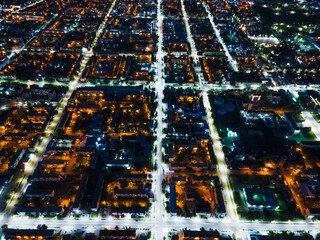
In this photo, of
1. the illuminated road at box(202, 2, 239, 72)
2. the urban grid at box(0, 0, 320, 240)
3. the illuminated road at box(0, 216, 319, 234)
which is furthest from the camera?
the illuminated road at box(202, 2, 239, 72)

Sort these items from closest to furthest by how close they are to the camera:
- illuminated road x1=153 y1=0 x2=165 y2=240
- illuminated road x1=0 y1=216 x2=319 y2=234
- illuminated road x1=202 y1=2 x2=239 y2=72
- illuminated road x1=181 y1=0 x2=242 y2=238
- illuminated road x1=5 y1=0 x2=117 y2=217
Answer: illuminated road x1=0 y1=216 x2=319 y2=234 → illuminated road x1=153 y1=0 x2=165 y2=240 → illuminated road x1=181 y1=0 x2=242 y2=238 → illuminated road x1=5 y1=0 x2=117 y2=217 → illuminated road x1=202 y1=2 x2=239 y2=72

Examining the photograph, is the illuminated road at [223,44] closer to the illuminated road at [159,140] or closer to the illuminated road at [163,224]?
the illuminated road at [159,140]

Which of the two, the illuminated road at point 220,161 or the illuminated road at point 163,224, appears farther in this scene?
the illuminated road at point 220,161

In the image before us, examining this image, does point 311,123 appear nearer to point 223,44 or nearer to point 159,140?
point 159,140

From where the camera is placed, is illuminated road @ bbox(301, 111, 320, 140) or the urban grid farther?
illuminated road @ bbox(301, 111, 320, 140)

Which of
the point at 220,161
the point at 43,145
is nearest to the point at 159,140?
the point at 220,161

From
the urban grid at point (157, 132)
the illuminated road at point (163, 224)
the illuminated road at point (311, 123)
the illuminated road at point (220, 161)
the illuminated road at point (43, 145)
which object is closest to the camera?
the illuminated road at point (163, 224)

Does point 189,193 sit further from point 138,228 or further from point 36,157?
point 36,157

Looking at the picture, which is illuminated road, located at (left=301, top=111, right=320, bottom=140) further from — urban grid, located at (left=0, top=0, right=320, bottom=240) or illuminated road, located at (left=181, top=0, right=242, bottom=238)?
illuminated road, located at (left=181, top=0, right=242, bottom=238)

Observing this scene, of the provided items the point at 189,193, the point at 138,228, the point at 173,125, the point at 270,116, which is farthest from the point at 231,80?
the point at 138,228

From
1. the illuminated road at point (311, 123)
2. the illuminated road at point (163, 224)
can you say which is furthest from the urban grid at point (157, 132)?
the illuminated road at point (311, 123)

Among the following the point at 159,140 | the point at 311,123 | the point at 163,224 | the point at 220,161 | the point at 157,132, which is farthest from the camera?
the point at 311,123

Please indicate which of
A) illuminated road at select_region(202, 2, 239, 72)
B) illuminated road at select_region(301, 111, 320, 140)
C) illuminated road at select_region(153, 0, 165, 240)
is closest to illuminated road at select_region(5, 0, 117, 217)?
illuminated road at select_region(153, 0, 165, 240)
